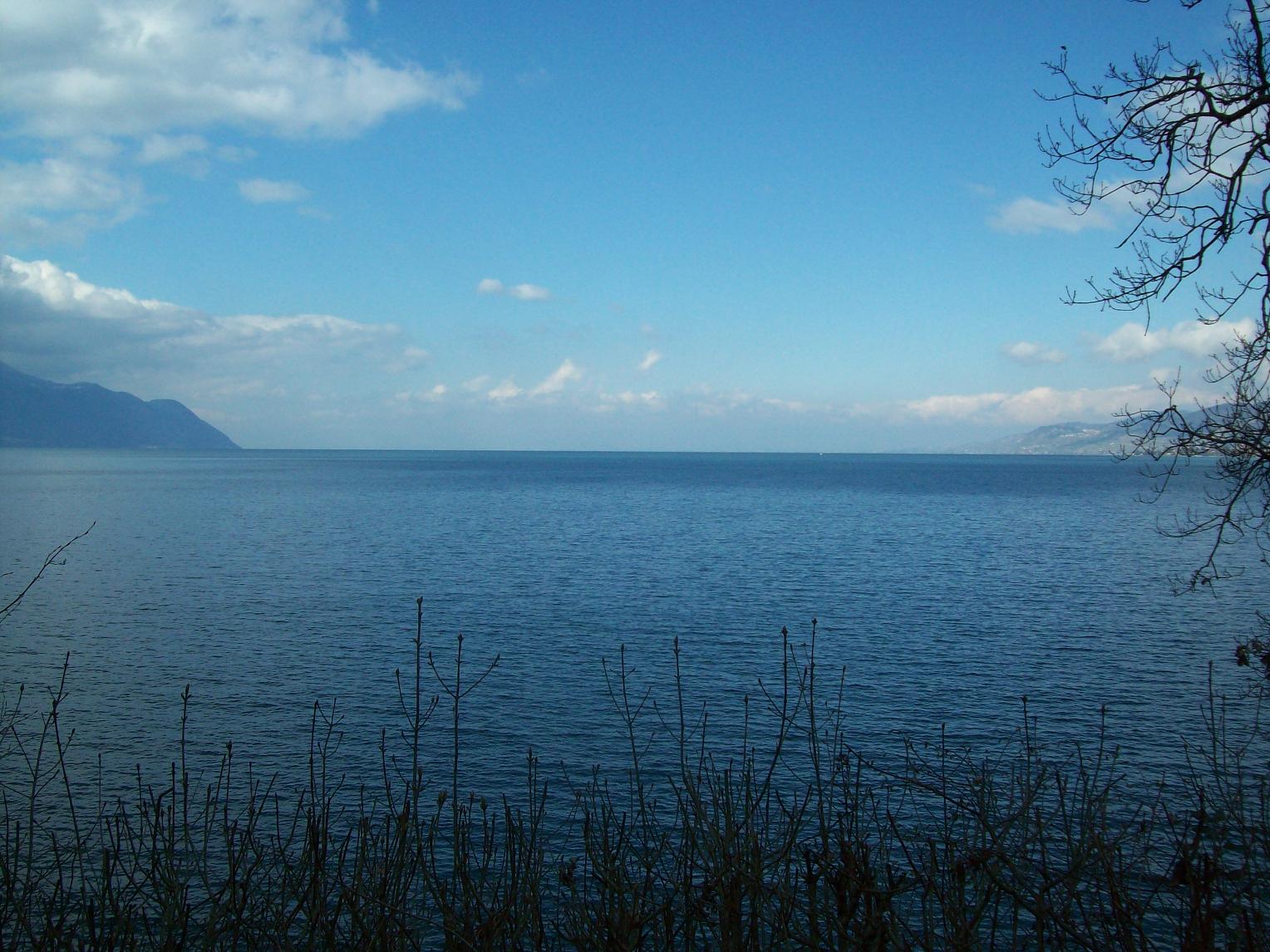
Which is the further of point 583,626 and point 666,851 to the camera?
point 583,626

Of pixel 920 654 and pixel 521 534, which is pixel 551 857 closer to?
pixel 920 654

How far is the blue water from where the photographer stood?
28797 millimetres

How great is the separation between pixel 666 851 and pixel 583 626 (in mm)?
26195

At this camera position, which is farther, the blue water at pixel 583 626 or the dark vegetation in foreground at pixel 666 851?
the blue water at pixel 583 626

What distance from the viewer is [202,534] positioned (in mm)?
83188

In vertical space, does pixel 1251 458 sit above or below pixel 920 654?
above

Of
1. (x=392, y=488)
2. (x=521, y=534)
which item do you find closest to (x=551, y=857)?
(x=521, y=534)

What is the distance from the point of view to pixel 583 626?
43969 mm

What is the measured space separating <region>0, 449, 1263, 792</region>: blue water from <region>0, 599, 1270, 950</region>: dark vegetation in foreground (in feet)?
5.47

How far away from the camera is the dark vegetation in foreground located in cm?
641

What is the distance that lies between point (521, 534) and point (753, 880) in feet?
268

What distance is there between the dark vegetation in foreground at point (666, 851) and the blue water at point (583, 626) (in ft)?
5.47

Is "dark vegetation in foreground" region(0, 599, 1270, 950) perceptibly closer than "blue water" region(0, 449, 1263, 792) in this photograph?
Yes

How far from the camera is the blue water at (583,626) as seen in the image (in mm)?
28797
